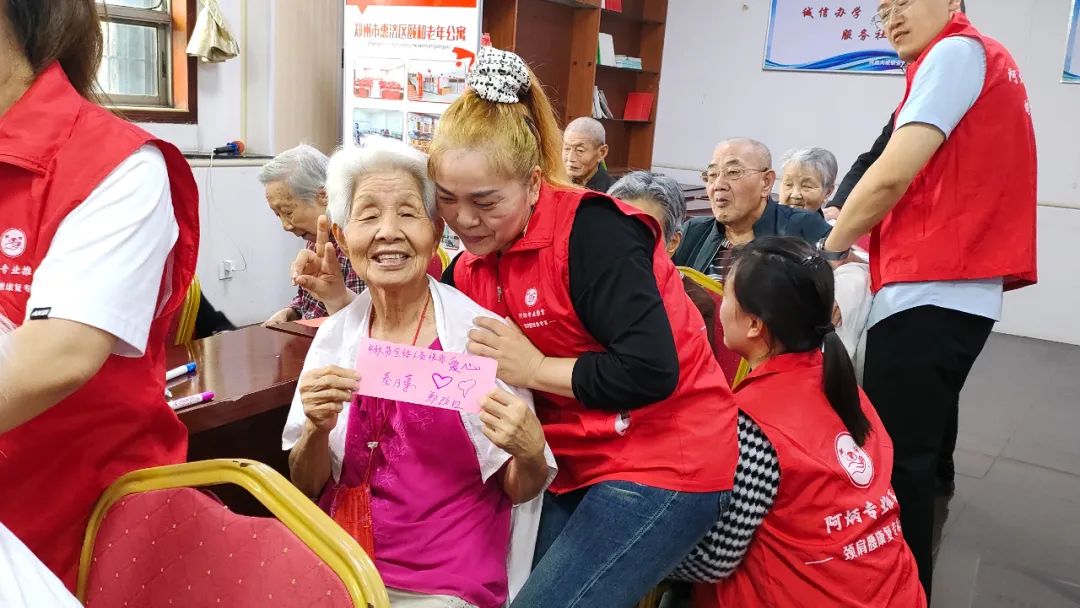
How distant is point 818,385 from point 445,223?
79 centimetres

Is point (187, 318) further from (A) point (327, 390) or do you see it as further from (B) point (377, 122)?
(B) point (377, 122)

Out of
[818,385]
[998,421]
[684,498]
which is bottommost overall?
[998,421]

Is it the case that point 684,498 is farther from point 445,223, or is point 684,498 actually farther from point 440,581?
point 445,223

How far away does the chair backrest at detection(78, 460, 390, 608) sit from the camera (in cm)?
95

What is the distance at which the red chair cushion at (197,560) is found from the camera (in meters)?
0.97

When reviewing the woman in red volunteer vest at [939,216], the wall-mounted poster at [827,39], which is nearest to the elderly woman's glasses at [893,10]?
the woman in red volunteer vest at [939,216]

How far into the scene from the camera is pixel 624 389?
1238mm

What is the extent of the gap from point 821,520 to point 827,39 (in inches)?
239

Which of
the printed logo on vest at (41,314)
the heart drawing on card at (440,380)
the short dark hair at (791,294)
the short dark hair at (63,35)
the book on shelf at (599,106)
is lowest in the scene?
the heart drawing on card at (440,380)

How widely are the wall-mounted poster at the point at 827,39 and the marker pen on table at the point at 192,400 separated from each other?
20.4ft

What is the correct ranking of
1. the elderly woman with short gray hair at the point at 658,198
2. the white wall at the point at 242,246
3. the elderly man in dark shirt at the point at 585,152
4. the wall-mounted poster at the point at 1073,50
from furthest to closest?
the wall-mounted poster at the point at 1073,50
the white wall at the point at 242,246
the elderly man in dark shirt at the point at 585,152
the elderly woman with short gray hair at the point at 658,198

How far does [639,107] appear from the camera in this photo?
7.55 meters

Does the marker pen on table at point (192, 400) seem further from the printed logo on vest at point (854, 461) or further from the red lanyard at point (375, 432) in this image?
the printed logo on vest at point (854, 461)

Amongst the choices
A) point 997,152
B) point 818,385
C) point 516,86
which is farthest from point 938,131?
point 516,86
